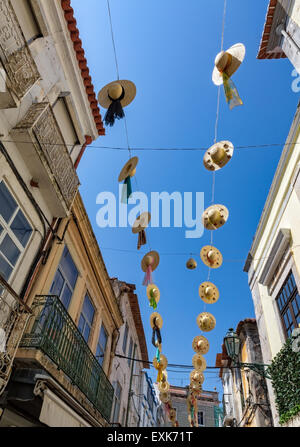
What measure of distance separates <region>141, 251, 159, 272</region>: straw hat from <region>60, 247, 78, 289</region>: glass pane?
2.13 metres

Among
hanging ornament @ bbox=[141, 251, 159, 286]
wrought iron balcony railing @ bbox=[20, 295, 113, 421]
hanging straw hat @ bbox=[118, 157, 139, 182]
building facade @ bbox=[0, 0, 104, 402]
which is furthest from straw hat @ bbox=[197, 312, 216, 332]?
hanging straw hat @ bbox=[118, 157, 139, 182]

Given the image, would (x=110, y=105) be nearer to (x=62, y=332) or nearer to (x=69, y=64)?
(x=69, y=64)

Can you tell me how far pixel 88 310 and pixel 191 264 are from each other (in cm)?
385

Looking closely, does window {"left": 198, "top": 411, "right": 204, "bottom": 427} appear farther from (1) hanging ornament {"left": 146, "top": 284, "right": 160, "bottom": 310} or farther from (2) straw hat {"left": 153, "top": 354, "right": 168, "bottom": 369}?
(1) hanging ornament {"left": 146, "top": 284, "right": 160, "bottom": 310}

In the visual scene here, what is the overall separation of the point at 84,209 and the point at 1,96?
405 centimetres

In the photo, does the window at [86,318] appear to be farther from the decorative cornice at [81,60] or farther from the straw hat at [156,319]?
the decorative cornice at [81,60]

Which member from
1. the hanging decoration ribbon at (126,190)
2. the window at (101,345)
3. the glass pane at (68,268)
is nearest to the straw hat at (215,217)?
the hanging decoration ribbon at (126,190)

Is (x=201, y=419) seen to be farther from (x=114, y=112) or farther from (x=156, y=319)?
(x=114, y=112)

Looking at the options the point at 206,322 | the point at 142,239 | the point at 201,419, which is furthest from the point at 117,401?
the point at 201,419

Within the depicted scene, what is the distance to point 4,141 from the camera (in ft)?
17.0

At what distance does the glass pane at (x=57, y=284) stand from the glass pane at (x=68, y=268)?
0.74ft

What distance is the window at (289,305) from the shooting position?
7.73 metres
